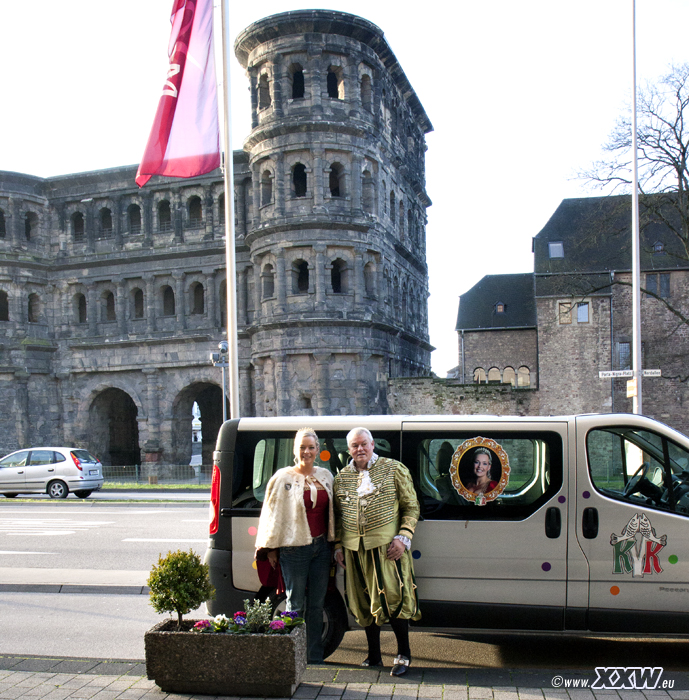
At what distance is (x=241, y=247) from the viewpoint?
34781 mm

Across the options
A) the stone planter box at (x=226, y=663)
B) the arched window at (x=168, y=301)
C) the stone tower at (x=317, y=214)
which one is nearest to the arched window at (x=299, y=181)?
the stone tower at (x=317, y=214)

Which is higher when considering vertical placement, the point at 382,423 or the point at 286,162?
the point at 286,162

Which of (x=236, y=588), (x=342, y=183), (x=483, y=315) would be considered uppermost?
(x=342, y=183)

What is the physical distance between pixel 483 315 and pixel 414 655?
41.9 metres

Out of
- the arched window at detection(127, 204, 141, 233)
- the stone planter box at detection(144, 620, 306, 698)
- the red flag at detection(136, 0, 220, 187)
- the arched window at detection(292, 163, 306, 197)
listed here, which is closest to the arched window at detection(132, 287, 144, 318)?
the arched window at detection(127, 204, 141, 233)

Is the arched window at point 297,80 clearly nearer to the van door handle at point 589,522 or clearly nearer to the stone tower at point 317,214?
the stone tower at point 317,214

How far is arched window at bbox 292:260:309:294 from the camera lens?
31.4 meters

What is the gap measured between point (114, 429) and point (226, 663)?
37.3 m

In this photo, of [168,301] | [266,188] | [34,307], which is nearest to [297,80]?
[266,188]

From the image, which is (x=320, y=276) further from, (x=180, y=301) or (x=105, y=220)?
(x=105, y=220)

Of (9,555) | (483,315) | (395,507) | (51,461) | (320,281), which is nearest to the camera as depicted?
(395,507)

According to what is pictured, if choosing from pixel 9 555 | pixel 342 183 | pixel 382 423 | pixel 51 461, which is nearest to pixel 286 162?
pixel 342 183

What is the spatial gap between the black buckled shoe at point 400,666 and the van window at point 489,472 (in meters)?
1.10

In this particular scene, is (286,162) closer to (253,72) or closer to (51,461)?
(253,72)
